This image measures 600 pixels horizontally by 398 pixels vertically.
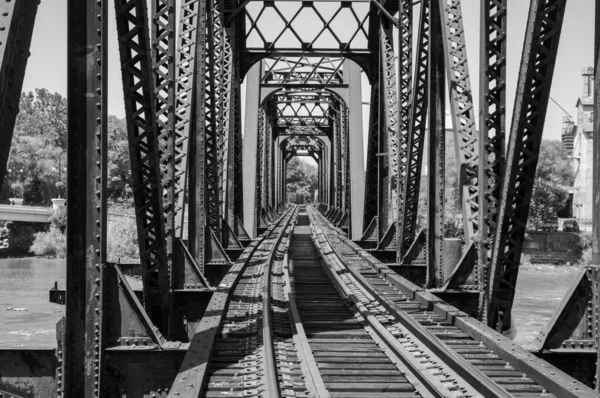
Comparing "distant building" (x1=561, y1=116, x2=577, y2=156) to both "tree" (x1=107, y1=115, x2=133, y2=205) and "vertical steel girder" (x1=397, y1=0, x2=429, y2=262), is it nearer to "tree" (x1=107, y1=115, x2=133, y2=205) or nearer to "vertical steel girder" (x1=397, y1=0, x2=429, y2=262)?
"tree" (x1=107, y1=115, x2=133, y2=205)

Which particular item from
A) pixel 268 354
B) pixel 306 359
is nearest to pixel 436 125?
pixel 306 359

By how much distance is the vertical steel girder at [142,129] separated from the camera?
252 inches

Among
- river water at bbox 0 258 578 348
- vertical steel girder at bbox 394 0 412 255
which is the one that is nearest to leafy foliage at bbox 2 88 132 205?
river water at bbox 0 258 578 348

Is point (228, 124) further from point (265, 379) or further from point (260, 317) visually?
point (265, 379)

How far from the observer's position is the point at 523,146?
6816 mm

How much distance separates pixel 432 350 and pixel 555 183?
54.7m

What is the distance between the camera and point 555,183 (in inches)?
2272

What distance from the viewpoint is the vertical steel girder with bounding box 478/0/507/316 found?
303 inches

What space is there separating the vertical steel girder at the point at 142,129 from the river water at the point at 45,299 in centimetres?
1510

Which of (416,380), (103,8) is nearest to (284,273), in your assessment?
(416,380)

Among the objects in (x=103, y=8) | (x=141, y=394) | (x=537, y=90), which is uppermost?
(x=103, y=8)

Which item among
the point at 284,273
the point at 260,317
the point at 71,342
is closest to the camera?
the point at 71,342

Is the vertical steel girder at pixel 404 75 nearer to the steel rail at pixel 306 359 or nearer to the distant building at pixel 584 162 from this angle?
the steel rail at pixel 306 359

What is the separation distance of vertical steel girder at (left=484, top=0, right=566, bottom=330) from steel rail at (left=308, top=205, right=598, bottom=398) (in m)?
0.45
